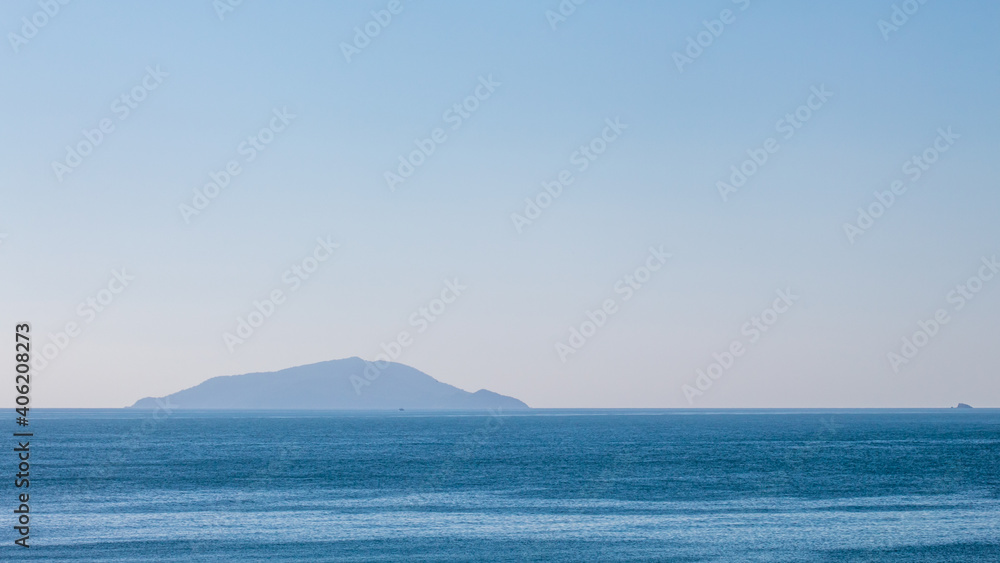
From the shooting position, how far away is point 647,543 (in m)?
45.6

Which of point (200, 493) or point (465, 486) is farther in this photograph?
point (465, 486)

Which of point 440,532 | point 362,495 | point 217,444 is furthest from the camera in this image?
point 217,444

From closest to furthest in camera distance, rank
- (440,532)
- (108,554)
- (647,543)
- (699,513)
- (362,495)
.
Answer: (108,554) < (647,543) < (440,532) < (699,513) < (362,495)

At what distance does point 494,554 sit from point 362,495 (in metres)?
23.6

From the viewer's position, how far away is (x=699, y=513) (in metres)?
55.9

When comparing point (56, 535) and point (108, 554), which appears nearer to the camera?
point (108, 554)

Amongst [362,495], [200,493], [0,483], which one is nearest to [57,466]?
[0,483]

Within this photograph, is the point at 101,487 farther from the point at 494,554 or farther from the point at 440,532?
the point at 494,554

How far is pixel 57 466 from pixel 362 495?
40314mm

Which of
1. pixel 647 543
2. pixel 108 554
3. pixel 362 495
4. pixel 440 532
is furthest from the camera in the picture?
pixel 362 495

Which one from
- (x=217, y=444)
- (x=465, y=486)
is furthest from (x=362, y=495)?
(x=217, y=444)

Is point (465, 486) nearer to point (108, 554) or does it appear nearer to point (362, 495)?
point (362, 495)

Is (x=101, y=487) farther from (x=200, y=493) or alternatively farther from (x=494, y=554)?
(x=494, y=554)

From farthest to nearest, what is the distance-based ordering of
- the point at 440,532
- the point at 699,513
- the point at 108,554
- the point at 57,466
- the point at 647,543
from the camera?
the point at 57,466 < the point at 699,513 < the point at 440,532 < the point at 647,543 < the point at 108,554
